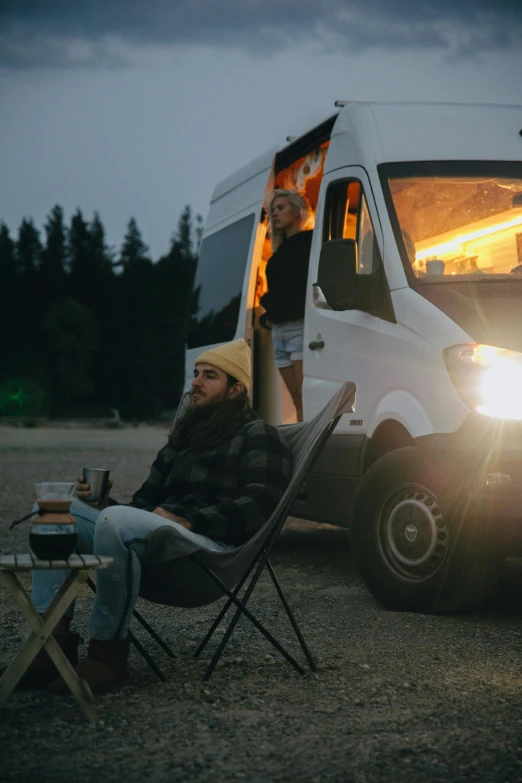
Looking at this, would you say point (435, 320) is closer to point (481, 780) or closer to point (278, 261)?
point (278, 261)

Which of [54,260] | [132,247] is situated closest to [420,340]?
[54,260]

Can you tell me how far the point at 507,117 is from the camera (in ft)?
22.3

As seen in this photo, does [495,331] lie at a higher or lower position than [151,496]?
higher

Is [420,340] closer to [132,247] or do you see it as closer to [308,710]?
[308,710]

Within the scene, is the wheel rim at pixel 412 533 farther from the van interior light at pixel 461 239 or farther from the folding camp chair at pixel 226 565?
the van interior light at pixel 461 239

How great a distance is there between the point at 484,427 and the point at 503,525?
0.46 metres

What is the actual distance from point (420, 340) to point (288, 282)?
2000mm

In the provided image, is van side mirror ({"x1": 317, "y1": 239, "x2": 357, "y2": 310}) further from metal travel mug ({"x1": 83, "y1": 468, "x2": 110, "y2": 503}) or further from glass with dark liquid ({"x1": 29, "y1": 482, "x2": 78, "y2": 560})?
glass with dark liquid ({"x1": 29, "y1": 482, "x2": 78, "y2": 560})

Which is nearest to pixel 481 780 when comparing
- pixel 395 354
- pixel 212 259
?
pixel 395 354

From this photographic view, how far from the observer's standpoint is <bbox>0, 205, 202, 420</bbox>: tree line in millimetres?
87938

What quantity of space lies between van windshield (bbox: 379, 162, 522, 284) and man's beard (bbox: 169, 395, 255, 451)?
161 cm

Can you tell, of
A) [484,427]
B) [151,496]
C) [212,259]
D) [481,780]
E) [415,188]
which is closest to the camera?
[481,780]

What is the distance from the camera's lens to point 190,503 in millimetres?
4707

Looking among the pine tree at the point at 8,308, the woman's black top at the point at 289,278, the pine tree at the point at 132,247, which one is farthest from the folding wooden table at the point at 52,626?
the pine tree at the point at 132,247
